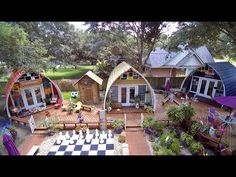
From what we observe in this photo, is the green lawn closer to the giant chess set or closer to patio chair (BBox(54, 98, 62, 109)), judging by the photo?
patio chair (BBox(54, 98, 62, 109))

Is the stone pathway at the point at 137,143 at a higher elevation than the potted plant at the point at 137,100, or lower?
lower

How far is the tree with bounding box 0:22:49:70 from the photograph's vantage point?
7.50 meters

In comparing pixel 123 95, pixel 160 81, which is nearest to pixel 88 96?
pixel 123 95

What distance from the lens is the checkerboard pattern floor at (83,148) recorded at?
611 centimetres

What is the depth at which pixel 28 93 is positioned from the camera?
9836 mm

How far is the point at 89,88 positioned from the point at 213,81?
349 inches

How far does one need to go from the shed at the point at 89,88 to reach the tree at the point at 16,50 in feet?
9.70

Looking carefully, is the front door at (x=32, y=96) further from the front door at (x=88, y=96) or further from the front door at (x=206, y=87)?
the front door at (x=206, y=87)

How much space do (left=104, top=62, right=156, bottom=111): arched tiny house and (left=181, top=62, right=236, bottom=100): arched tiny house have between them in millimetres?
4294

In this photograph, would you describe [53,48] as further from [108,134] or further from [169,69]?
[108,134]

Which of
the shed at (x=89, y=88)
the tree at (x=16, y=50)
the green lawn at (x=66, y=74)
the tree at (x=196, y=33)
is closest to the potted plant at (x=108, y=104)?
the shed at (x=89, y=88)

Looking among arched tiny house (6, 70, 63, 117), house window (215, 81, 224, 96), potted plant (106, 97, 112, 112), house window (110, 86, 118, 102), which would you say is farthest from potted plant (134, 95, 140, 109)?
house window (215, 81, 224, 96)
